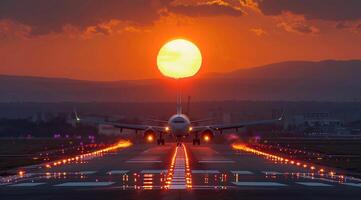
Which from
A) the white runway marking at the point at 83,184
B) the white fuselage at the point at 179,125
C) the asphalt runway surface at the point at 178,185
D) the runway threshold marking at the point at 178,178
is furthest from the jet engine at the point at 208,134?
the white runway marking at the point at 83,184

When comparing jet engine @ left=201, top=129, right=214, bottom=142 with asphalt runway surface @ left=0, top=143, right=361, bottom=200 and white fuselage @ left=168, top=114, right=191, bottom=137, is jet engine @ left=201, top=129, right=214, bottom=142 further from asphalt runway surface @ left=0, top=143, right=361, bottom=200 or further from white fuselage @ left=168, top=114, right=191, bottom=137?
asphalt runway surface @ left=0, top=143, right=361, bottom=200

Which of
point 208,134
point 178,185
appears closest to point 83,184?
point 178,185

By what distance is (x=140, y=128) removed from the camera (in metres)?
109

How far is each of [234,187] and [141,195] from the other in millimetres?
5884

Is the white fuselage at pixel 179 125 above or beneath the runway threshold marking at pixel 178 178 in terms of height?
above

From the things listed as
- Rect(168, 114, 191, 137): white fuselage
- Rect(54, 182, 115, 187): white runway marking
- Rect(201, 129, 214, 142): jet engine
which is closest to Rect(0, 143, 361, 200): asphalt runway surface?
Rect(54, 182, 115, 187): white runway marking

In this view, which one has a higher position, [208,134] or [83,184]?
[208,134]

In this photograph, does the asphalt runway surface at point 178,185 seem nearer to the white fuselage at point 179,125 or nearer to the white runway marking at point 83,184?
the white runway marking at point 83,184

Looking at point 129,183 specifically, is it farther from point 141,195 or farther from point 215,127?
point 215,127

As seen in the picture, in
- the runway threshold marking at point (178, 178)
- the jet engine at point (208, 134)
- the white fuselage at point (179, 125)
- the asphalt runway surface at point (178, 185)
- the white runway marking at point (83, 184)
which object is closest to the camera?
the asphalt runway surface at point (178, 185)

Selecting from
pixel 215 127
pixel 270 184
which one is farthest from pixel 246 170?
pixel 215 127

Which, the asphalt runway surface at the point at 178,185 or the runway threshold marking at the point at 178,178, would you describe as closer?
the asphalt runway surface at the point at 178,185

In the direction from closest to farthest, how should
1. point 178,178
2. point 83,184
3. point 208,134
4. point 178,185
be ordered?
point 178,185 < point 83,184 < point 178,178 < point 208,134

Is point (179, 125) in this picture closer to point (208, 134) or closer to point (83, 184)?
point (208, 134)
